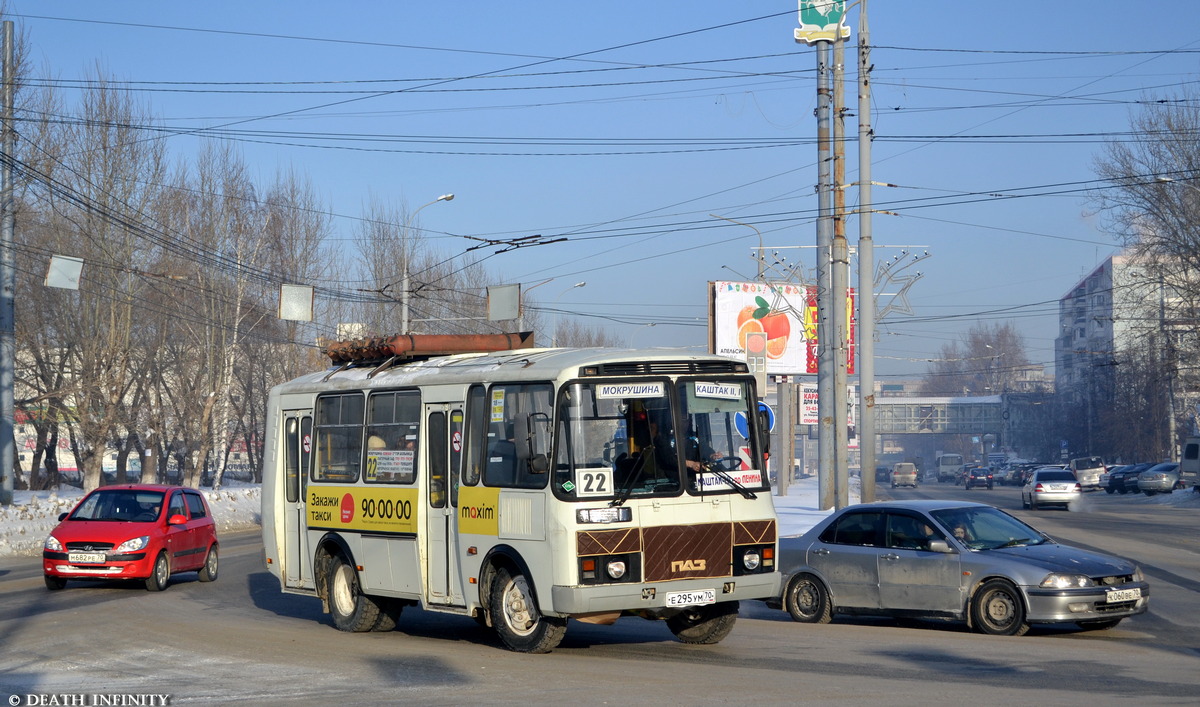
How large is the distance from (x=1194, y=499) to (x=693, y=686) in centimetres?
4972

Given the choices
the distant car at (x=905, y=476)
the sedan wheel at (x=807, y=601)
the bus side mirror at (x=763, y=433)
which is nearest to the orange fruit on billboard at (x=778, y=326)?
the distant car at (x=905, y=476)

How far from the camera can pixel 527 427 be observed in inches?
432

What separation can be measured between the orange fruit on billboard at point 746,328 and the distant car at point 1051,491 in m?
14.0

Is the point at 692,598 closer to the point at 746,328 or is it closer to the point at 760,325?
the point at 746,328

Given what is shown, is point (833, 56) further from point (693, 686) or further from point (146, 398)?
point (146, 398)

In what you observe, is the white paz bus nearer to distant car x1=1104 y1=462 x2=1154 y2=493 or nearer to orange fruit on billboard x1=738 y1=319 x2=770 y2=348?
orange fruit on billboard x1=738 y1=319 x2=770 y2=348

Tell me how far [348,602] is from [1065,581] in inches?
299

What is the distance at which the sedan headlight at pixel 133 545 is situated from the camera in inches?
708

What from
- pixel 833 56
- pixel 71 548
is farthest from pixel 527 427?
pixel 833 56

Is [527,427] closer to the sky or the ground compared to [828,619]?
closer to the sky

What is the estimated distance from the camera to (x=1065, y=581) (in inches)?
482

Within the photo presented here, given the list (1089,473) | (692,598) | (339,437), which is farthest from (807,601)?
(1089,473)

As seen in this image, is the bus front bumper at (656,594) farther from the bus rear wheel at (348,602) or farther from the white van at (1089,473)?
the white van at (1089,473)

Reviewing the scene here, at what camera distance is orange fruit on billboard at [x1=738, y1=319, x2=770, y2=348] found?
53.6 metres
